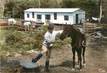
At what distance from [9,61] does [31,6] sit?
12.0 m

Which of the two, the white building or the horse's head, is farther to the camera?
the white building

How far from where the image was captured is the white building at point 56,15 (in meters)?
22.0

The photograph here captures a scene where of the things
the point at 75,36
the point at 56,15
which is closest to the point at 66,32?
the point at 75,36

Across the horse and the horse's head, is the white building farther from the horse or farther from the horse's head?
the horse's head

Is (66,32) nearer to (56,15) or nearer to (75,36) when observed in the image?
(75,36)

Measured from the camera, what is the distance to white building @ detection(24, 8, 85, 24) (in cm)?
2198

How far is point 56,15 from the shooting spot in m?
22.9

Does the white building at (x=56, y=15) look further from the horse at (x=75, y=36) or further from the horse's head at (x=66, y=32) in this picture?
the horse's head at (x=66, y=32)

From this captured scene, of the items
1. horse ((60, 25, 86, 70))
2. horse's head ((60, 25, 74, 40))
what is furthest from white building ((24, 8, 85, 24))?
horse's head ((60, 25, 74, 40))

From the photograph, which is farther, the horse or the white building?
the white building

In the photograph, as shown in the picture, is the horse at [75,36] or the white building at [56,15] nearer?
the horse at [75,36]

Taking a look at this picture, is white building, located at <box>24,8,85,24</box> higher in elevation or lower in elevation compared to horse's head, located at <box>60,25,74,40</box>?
lower

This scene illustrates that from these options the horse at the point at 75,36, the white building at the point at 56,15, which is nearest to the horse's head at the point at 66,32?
the horse at the point at 75,36

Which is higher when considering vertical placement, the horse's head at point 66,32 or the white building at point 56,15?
the horse's head at point 66,32
